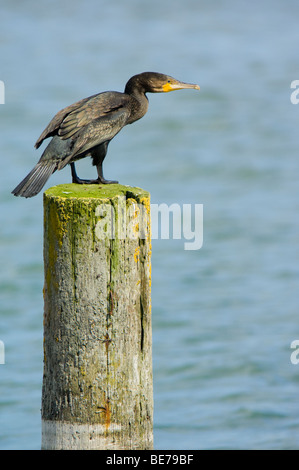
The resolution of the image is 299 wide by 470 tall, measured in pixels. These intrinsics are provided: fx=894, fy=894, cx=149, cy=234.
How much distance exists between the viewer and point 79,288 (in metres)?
3.82

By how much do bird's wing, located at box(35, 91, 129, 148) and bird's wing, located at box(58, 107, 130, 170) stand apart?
0.02m

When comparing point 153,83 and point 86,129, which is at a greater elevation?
point 153,83

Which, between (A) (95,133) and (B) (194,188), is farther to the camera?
(B) (194,188)

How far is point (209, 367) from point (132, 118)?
11.6 feet

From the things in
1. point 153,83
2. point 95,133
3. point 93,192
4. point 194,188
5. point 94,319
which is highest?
point 194,188

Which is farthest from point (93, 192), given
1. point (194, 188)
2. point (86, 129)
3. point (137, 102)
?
point (194, 188)

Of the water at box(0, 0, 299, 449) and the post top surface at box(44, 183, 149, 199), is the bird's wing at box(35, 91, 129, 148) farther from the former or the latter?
the water at box(0, 0, 299, 449)

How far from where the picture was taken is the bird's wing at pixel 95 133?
471cm

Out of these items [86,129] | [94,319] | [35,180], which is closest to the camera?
[94,319]

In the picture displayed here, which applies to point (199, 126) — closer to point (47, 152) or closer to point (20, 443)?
point (20, 443)

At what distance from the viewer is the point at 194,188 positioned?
40.8 feet

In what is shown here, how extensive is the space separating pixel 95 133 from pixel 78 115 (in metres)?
0.13

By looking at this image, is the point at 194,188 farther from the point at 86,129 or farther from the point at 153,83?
the point at 86,129

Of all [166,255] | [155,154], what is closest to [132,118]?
[166,255]
